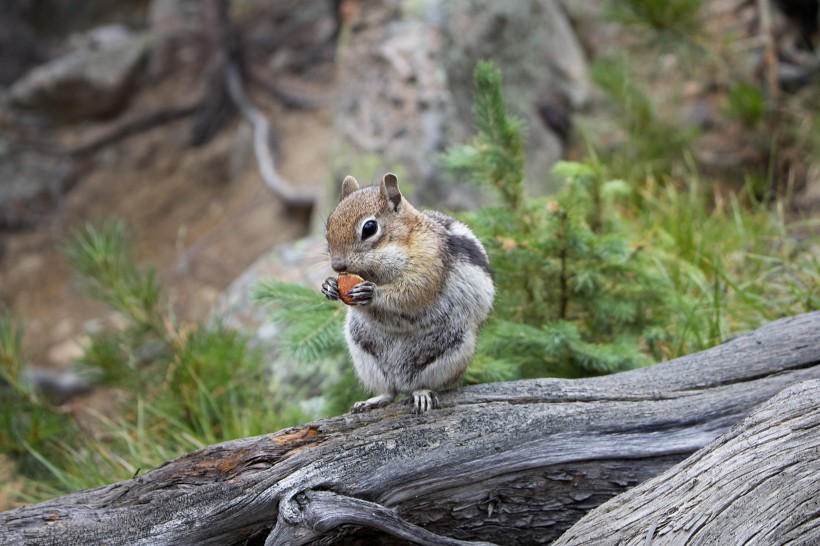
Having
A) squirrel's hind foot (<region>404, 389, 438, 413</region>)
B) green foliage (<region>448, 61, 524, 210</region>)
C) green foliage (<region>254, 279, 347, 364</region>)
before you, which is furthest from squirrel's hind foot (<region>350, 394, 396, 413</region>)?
green foliage (<region>448, 61, 524, 210</region>)

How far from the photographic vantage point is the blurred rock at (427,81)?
5977 mm

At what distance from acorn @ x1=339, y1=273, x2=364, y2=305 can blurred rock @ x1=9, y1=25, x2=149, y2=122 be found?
8.69 m

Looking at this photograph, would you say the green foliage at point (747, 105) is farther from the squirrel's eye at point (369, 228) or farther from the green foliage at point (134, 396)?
the squirrel's eye at point (369, 228)

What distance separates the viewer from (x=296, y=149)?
8.97 metres

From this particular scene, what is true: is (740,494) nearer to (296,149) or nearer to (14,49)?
(296,149)

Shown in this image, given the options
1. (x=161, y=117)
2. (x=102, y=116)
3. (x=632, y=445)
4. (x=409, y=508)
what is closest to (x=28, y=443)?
(x=409, y=508)

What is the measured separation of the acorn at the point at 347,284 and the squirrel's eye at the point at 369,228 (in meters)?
0.16

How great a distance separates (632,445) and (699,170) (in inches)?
178

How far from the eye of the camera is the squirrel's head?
9.25 ft

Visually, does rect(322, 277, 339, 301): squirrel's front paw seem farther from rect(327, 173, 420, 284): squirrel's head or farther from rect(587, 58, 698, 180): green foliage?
rect(587, 58, 698, 180): green foliage

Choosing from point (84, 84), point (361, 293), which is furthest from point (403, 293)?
point (84, 84)

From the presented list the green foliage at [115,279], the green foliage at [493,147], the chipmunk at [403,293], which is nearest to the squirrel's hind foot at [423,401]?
the chipmunk at [403,293]

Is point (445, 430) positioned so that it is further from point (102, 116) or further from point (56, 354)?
point (102, 116)

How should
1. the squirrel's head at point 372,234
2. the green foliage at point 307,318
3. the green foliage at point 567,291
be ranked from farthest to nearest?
the green foliage at point 567,291 → the green foliage at point 307,318 → the squirrel's head at point 372,234
